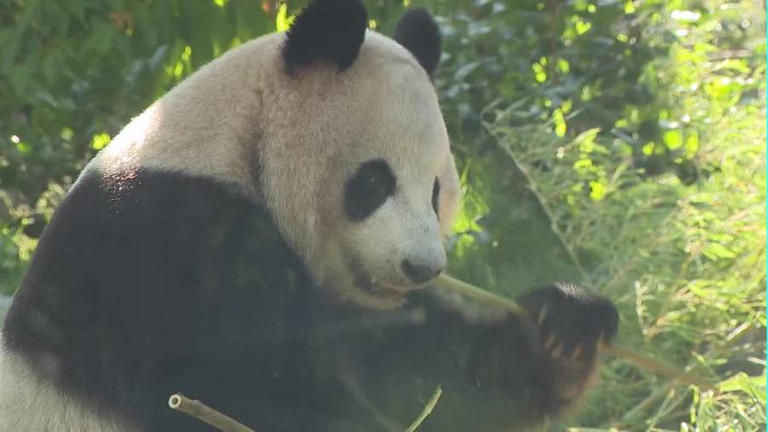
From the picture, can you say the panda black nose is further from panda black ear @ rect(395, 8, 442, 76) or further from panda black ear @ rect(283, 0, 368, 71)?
panda black ear @ rect(395, 8, 442, 76)

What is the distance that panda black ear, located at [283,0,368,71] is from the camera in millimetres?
2566

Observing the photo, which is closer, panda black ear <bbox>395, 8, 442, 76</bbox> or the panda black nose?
the panda black nose

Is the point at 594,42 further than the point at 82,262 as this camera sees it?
Yes

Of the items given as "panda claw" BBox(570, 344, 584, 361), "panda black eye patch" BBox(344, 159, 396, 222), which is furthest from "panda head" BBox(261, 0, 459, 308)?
"panda claw" BBox(570, 344, 584, 361)

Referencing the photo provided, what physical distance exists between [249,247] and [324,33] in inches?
21.9

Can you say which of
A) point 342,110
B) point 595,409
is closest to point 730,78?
point 595,409

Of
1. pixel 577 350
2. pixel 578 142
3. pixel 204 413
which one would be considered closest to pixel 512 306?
pixel 577 350

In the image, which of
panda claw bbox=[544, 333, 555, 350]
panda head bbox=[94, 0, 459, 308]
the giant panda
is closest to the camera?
the giant panda

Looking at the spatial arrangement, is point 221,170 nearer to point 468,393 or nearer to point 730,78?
point 468,393

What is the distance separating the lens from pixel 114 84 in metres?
4.92

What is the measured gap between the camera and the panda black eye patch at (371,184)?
2.58 m

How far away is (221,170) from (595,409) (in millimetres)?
2375

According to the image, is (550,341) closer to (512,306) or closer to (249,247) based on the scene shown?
(512,306)

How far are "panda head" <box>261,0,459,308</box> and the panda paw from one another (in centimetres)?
50
